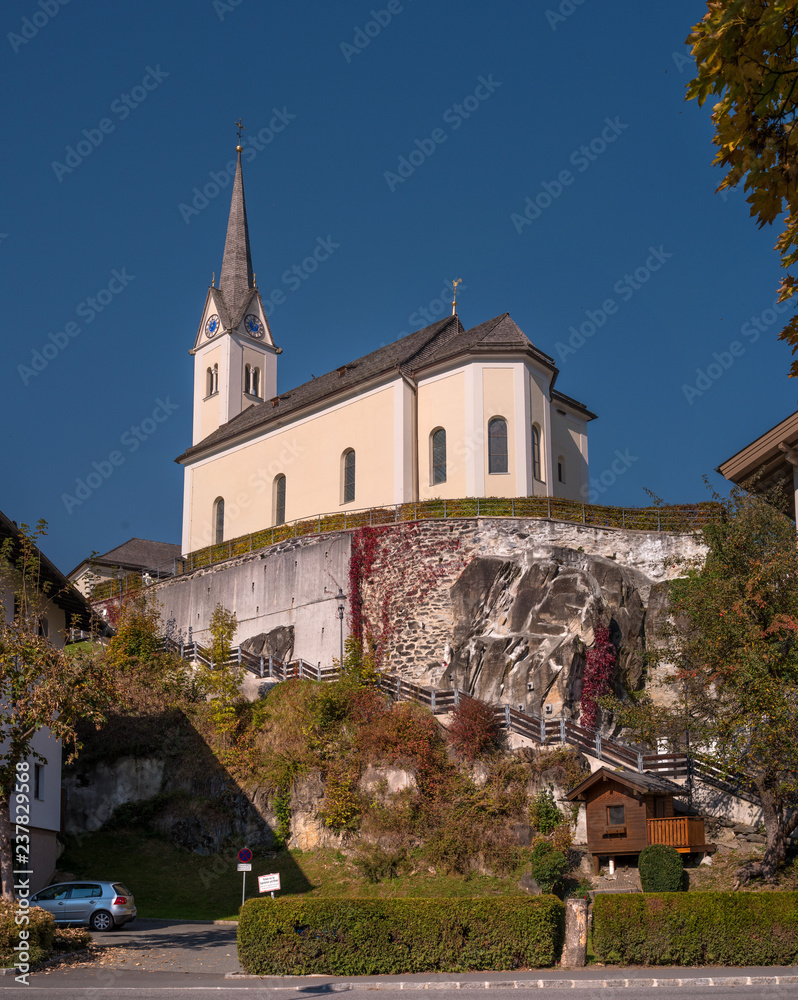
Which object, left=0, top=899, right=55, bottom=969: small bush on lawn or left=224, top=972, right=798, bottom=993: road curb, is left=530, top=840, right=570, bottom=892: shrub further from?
left=0, top=899, right=55, bottom=969: small bush on lawn

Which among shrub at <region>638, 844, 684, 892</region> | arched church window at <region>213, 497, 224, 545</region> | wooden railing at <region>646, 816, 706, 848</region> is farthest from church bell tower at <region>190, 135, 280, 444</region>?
shrub at <region>638, 844, 684, 892</region>

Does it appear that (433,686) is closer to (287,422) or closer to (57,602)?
(57,602)

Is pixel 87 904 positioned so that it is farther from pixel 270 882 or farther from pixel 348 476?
pixel 348 476

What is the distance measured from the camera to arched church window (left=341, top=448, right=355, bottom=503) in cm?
4534

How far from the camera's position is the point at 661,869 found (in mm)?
24375

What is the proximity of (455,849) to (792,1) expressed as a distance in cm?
2611

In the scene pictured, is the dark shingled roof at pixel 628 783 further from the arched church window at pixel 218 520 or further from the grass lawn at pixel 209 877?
the arched church window at pixel 218 520

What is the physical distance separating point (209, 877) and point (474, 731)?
29.4 ft

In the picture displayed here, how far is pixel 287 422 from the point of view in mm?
49500

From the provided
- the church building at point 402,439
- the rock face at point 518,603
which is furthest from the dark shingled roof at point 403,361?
the rock face at point 518,603

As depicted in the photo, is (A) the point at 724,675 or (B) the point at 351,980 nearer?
(B) the point at 351,980

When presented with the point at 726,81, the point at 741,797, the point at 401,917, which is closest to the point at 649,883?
the point at 741,797

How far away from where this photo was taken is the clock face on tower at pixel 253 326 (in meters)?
63.7

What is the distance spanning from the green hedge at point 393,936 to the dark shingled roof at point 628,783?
344 inches
